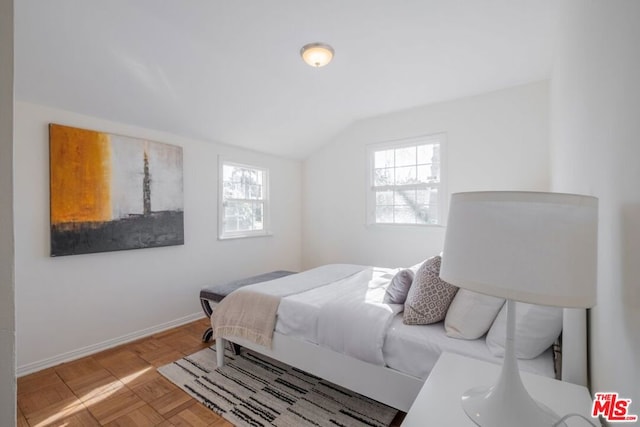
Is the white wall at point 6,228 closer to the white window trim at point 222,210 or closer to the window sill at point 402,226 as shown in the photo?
the white window trim at point 222,210

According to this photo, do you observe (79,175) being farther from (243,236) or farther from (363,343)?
(363,343)

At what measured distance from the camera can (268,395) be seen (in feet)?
6.55

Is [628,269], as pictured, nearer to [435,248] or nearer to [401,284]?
[401,284]

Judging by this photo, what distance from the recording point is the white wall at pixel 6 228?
0.56 meters

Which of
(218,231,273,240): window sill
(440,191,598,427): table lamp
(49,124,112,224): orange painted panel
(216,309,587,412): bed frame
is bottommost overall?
(216,309,587,412): bed frame

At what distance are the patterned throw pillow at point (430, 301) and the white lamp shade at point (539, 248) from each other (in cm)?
96

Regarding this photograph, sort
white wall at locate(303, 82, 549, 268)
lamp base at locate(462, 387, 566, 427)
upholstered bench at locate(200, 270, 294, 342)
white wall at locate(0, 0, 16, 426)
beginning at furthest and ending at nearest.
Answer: white wall at locate(303, 82, 549, 268) < upholstered bench at locate(200, 270, 294, 342) < lamp base at locate(462, 387, 566, 427) < white wall at locate(0, 0, 16, 426)

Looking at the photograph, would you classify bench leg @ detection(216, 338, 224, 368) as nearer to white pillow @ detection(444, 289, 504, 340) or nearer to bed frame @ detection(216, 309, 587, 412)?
Answer: bed frame @ detection(216, 309, 587, 412)

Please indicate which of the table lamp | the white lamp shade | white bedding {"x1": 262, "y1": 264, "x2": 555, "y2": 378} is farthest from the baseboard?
the white lamp shade

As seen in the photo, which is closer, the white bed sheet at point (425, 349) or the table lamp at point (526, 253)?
the table lamp at point (526, 253)

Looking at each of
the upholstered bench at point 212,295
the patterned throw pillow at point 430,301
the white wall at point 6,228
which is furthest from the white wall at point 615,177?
the upholstered bench at point 212,295

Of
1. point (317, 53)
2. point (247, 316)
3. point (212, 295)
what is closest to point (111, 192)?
point (212, 295)

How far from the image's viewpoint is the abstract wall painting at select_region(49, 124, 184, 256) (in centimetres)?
239

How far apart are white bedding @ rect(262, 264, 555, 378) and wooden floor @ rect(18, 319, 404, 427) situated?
543 mm
